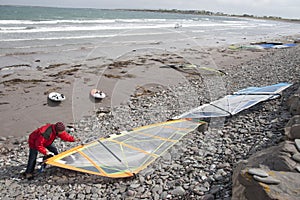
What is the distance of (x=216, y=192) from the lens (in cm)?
383

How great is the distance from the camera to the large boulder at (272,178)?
8.65ft

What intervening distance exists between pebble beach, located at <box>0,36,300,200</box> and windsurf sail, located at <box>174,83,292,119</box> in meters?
0.17

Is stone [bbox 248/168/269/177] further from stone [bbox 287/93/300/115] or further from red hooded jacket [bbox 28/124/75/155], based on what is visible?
stone [bbox 287/93/300/115]

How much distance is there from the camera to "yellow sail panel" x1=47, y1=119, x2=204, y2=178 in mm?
4762

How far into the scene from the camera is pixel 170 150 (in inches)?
216

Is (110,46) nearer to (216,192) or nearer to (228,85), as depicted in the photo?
(228,85)

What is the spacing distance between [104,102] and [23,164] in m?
3.92

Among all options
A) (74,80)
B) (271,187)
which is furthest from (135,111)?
(271,187)

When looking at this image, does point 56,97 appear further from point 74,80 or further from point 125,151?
point 125,151

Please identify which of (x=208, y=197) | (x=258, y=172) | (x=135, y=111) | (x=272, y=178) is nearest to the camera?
(x=272, y=178)

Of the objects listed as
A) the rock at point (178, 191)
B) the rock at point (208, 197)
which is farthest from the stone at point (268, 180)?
the rock at point (178, 191)

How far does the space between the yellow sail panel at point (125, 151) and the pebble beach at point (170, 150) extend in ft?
0.46

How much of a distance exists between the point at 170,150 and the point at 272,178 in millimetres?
2827

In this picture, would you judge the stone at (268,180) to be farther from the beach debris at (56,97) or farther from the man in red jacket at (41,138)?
the beach debris at (56,97)
